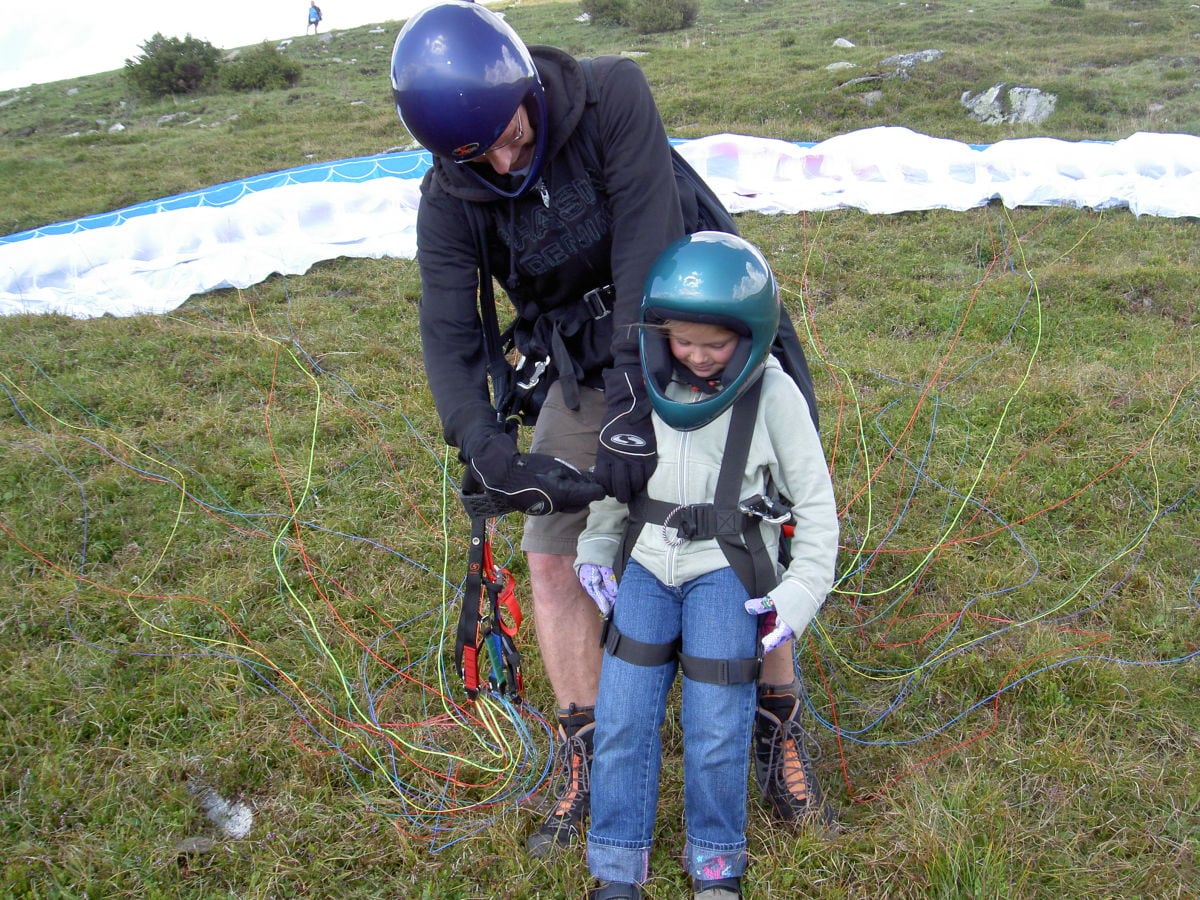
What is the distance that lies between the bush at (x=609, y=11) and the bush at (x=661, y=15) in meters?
0.79

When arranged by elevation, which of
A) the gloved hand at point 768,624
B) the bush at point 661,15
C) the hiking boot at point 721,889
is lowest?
the hiking boot at point 721,889

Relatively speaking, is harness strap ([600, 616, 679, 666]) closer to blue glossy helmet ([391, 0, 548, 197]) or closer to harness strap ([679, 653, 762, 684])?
harness strap ([679, 653, 762, 684])

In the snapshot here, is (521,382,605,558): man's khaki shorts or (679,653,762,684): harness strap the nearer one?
(679,653,762,684): harness strap

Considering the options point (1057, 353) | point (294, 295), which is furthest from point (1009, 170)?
point (294, 295)

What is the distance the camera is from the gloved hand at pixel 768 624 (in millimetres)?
2590

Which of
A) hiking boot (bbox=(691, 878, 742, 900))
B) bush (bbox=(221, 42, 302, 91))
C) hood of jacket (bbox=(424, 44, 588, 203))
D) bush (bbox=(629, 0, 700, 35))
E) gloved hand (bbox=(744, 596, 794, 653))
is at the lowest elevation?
hiking boot (bbox=(691, 878, 742, 900))

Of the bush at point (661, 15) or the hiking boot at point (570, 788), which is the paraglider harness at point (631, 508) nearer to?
the hiking boot at point (570, 788)

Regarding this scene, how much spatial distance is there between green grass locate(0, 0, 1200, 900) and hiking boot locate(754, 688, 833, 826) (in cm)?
12

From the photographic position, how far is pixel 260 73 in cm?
2423

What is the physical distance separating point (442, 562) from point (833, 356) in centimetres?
348

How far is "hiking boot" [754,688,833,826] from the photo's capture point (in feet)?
9.78

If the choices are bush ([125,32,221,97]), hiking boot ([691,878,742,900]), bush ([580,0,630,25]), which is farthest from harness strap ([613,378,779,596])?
bush ([580,0,630,25])

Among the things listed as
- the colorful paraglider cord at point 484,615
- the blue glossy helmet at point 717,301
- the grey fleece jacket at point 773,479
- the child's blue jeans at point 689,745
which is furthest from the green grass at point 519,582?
the blue glossy helmet at point 717,301

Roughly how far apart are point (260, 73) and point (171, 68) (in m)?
3.22
